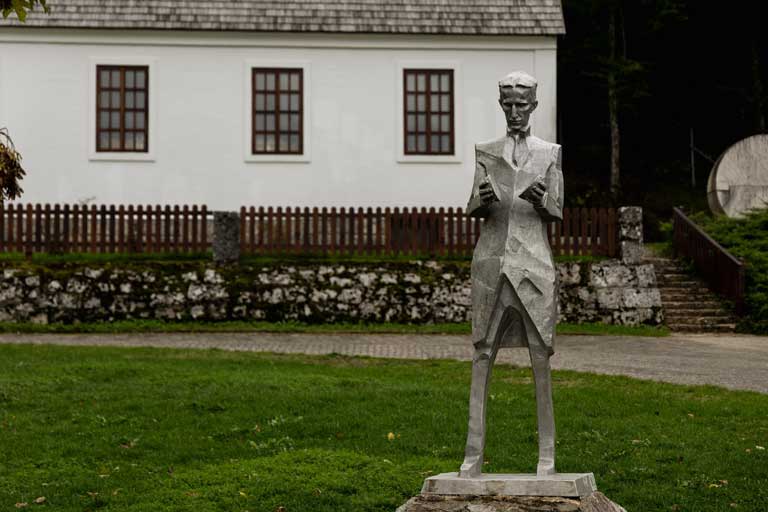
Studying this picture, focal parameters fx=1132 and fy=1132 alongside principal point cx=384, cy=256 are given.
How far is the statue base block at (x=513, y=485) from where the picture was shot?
644cm

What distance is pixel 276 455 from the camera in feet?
32.8

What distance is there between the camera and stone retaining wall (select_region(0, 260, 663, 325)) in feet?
69.8

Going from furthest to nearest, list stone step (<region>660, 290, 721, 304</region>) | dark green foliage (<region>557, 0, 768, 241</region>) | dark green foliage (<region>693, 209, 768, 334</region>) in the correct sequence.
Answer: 1. dark green foliage (<region>557, 0, 768, 241</region>)
2. stone step (<region>660, 290, 721, 304</region>)
3. dark green foliage (<region>693, 209, 768, 334</region>)

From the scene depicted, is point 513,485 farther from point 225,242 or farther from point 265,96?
point 265,96

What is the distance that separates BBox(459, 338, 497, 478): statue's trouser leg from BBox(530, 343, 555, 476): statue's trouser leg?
0.86ft

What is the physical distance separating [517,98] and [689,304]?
16.6 metres

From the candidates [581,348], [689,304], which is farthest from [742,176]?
[581,348]

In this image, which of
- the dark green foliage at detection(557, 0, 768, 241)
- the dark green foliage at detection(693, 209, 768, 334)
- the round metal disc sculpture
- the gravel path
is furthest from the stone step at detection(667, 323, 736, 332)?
the dark green foliage at detection(557, 0, 768, 241)

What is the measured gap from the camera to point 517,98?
6.80 meters

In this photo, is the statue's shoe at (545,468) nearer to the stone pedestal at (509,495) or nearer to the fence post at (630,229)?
the stone pedestal at (509,495)

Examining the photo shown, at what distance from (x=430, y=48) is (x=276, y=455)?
1832 cm

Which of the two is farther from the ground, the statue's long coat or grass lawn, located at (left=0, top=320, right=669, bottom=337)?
the statue's long coat

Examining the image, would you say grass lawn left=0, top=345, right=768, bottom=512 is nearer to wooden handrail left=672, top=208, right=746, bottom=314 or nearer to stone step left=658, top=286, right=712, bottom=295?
wooden handrail left=672, top=208, right=746, bottom=314

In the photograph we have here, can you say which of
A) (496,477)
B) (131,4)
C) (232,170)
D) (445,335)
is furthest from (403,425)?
(131,4)
